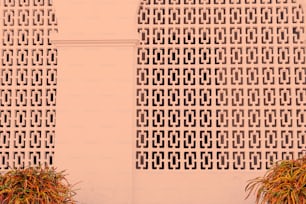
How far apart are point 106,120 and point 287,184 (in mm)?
2828

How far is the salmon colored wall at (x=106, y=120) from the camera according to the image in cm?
711

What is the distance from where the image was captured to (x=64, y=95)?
7312mm

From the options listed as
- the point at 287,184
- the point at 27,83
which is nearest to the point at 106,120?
the point at 27,83

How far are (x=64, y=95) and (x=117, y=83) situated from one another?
0.85m

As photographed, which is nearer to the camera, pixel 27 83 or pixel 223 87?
pixel 223 87

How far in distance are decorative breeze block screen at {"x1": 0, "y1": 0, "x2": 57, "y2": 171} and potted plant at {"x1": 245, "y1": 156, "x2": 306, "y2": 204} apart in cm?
332

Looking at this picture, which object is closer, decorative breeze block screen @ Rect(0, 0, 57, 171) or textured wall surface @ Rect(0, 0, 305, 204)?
textured wall surface @ Rect(0, 0, 305, 204)

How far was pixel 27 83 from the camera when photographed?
7.50 m

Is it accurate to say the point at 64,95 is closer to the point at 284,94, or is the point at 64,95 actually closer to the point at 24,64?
the point at 24,64

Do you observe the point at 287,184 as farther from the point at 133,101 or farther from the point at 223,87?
the point at 133,101

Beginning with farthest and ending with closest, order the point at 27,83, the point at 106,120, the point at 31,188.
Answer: the point at 27,83
the point at 106,120
the point at 31,188

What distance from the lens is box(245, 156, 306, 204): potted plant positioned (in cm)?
590

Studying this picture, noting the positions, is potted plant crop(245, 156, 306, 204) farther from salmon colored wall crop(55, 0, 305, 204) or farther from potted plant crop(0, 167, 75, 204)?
potted plant crop(0, 167, 75, 204)

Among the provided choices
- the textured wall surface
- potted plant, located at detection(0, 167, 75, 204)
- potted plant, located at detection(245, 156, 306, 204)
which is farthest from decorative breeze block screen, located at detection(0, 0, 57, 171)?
potted plant, located at detection(245, 156, 306, 204)
